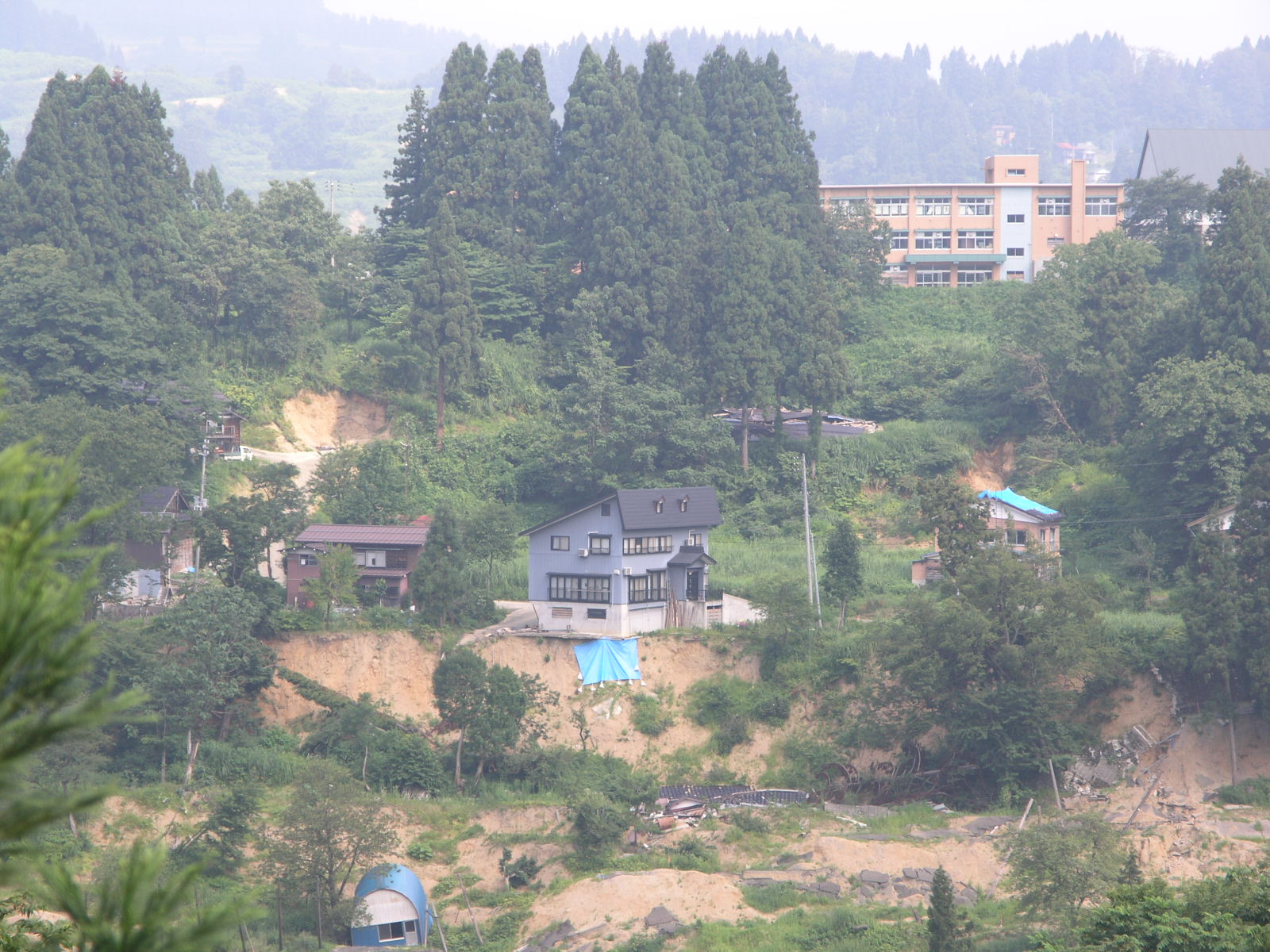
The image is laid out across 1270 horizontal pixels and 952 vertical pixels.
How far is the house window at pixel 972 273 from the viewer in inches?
2832

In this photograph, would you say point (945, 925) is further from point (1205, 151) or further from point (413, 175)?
point (1205, 151)

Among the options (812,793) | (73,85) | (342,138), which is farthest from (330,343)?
(342,138)

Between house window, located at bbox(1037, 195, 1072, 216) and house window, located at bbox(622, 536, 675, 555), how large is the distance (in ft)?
126

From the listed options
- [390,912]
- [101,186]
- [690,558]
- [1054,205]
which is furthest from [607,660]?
[1054,205]

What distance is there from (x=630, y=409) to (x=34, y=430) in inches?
767

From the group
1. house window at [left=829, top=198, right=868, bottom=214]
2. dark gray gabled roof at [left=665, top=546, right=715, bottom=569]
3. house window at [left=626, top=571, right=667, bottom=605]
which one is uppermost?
house window at [left=829, top=198, right=868, bottom=214]

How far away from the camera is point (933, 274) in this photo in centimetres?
7225

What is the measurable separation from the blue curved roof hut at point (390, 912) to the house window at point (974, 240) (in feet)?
169

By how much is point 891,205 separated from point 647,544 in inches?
1464

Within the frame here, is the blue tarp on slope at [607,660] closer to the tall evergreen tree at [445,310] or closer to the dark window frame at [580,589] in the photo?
the dark window frame at [580,589]

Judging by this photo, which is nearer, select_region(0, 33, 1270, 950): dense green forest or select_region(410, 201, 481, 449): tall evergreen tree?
select_region(0, 33, 1270, 950): dense green forest

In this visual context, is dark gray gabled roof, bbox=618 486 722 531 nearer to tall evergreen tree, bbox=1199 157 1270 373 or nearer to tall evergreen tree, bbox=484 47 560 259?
tall evergreen tree, bbox=1199 157 1270 373

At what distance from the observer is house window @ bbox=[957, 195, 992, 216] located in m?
72.9

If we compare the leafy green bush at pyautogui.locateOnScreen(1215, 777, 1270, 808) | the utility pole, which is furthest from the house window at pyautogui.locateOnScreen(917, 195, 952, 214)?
the leafy green bush at pyautogui.locateOnScreen(1215, 777, 1270, 808)
